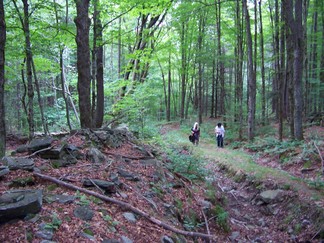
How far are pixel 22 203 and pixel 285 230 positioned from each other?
6132 mm

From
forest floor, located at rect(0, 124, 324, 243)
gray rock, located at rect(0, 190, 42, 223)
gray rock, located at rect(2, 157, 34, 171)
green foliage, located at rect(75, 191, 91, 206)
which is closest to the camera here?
gray rock, located at rect(0, 190, 42, 223)

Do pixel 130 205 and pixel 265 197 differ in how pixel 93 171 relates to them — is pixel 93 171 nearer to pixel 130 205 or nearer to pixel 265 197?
pixel 130 205

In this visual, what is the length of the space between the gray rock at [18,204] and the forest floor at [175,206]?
0.32ft

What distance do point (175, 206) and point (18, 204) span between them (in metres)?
3.54

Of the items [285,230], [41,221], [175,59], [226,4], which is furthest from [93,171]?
[175,59]

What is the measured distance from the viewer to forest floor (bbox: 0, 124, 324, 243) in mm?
3721

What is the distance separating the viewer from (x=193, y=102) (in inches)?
1588

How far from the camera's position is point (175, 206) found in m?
6.14

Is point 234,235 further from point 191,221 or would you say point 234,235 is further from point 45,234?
point 45,234

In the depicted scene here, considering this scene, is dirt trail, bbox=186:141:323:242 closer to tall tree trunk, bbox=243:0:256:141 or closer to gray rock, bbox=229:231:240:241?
gray rock, bbox=229:231:240:241

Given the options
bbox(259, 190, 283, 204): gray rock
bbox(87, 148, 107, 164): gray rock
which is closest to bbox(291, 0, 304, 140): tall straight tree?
bbox(259, 190, 283, 204): gray rock

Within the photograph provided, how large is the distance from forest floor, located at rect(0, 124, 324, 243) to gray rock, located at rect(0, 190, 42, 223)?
97mm

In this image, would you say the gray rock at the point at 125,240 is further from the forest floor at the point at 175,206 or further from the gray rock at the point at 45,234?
the gray rock at the point at 45,234

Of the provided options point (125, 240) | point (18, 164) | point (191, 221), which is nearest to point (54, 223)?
point (125, 240)
